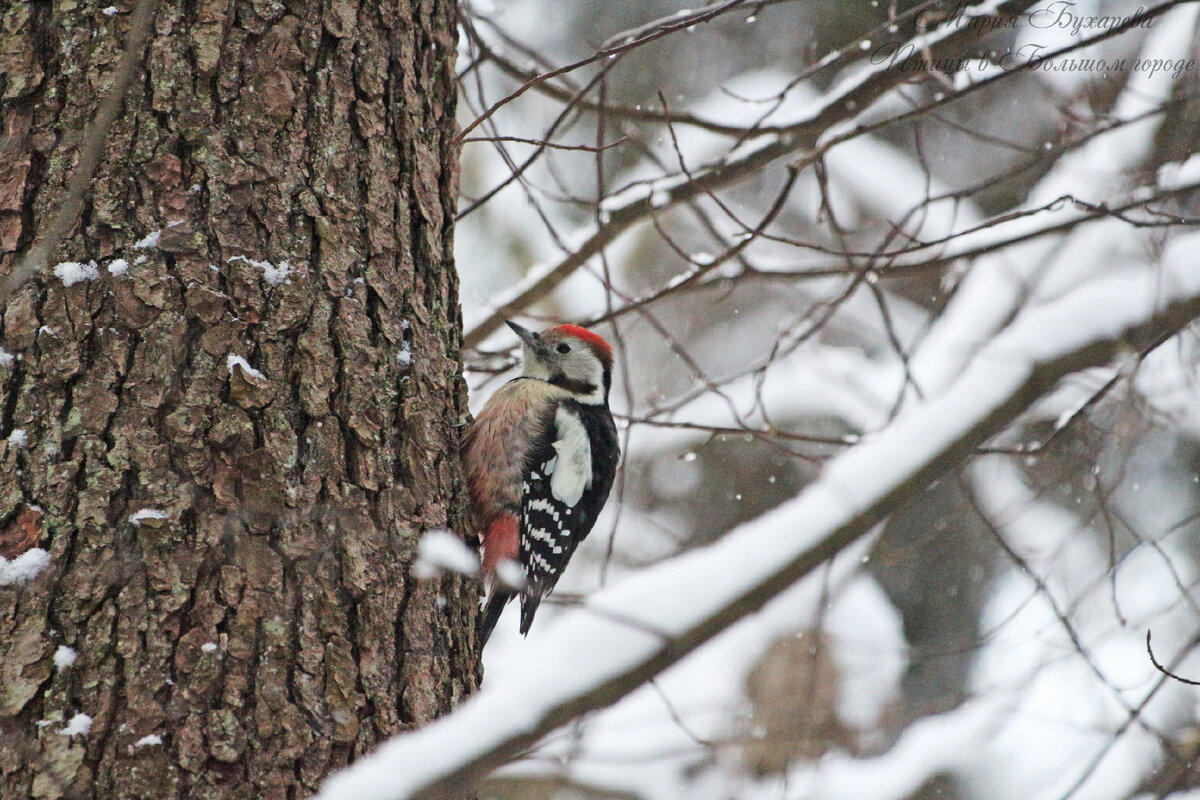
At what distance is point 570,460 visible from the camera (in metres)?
3.78

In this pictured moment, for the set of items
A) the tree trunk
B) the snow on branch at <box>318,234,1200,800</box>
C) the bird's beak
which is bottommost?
the snow on branch at <box>318,234,1200,800</box>

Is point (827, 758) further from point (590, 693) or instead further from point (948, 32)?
point (590, 693)

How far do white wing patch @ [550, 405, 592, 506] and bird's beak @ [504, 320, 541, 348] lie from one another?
1.10 ft

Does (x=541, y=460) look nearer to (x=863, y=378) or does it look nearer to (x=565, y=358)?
(x=565, y=358)

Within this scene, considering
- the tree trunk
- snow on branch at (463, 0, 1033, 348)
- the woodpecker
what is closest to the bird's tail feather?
the woodpecker

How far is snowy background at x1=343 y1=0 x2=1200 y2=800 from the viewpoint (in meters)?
2.89

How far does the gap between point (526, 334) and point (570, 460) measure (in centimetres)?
56

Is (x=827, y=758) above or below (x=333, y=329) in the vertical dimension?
below

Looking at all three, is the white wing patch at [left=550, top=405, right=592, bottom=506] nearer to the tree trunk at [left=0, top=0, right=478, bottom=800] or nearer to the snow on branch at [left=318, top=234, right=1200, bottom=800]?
the tree trunk at [left=0, top=0, right=478, bottom=800]

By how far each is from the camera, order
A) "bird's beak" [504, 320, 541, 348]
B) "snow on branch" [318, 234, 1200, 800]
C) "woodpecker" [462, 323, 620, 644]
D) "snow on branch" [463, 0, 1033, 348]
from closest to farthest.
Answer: "snow on branch" [318, 234, 1200, 800], "woodpecker" [462, 323, 620, 644], "snow on branch" [463, 0, 1033, 348], "bird's beak" [504, 320, 541, 348]

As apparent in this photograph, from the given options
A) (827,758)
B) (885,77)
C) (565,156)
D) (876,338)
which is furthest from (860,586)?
(885,77)

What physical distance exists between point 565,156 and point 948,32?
15.6 ft

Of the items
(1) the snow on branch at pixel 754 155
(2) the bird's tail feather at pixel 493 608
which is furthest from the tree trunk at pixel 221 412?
(1) the snow on branch at pixel 754 155

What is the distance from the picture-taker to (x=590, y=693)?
1161 mm
